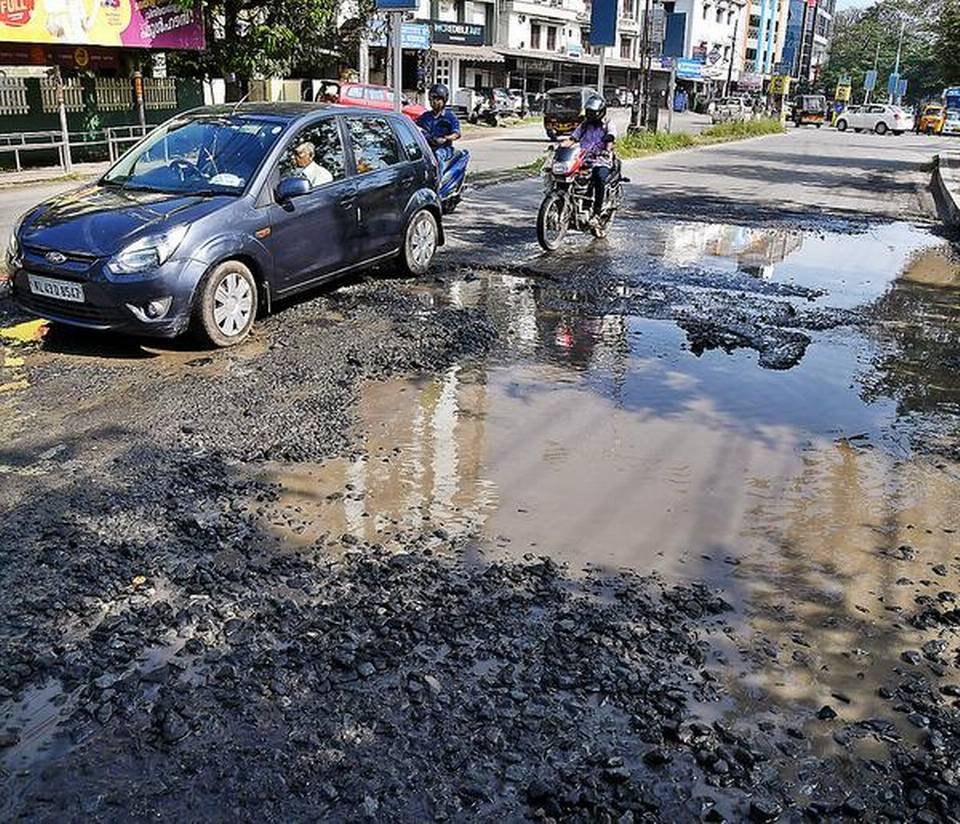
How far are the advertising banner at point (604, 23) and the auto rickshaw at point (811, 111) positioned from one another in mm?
45781

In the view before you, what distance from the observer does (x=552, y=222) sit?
11281mm

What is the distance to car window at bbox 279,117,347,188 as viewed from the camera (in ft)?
24.7

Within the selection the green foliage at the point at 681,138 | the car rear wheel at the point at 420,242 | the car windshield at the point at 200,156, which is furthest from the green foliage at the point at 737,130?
the car windshield at the point at 200,156

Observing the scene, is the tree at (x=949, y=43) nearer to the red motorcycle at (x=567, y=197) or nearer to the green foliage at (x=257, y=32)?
the green foliage at (x=257, y=32)

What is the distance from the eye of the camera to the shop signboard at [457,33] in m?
50.6

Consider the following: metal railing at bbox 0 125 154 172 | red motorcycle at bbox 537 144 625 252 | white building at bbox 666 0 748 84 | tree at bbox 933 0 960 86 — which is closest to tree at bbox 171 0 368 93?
metal railing at bbox 0 125 154 172

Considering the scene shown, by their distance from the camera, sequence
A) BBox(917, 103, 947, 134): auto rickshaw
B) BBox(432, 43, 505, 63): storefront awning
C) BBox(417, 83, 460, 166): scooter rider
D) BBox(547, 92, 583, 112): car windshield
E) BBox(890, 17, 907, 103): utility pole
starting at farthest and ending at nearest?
BBox(890, 17, 907, 103): utility pole < BBox(917, 103, 947, 134): auto rickshaw < BBox(432, 43, 505, 63): storefront awning < BBox(547, 92, 583, 112): car windshield < BBox(417, 83, 460, 166): scooter rider

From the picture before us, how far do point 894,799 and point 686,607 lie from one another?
3.77ft

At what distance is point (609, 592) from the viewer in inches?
155

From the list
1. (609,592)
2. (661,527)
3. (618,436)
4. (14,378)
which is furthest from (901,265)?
(14,378)

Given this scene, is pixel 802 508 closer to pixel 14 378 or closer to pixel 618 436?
pixel 618 436

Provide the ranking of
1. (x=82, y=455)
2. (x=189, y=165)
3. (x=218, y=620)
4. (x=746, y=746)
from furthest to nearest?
1. (x=189, y=165)
2. (x=82, y=455)
3. (x=218, y=620)
4. (x=746, y=746)

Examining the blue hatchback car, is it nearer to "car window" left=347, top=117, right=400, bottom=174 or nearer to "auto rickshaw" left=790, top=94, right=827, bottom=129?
"car window" left=347, top=117, right=400, bottom=174

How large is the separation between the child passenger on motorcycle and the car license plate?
6.74m
